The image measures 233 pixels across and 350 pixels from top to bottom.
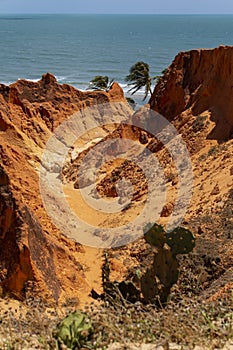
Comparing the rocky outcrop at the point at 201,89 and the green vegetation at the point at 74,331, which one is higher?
the rocky outcrop at the point at 201,89

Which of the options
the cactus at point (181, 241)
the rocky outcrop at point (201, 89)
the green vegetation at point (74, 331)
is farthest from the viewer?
the rocky outcrop at point (201, 89)

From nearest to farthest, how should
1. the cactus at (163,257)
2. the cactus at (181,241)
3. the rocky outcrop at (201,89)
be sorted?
the cactus at (163,257), the cactus at (181,241), the rocky outcrop at (201,89)

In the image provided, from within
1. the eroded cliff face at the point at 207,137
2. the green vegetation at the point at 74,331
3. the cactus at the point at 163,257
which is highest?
the eroded cliff face at the point at 207,137

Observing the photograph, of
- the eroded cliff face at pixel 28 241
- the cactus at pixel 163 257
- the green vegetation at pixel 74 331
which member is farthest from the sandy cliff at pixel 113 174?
the green vegetation at pixel 74 331

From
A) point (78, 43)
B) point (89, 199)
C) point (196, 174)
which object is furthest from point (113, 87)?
point (78, 43)

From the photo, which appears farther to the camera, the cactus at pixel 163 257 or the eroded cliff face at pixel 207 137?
the eroded cliff face at pixel 207 137

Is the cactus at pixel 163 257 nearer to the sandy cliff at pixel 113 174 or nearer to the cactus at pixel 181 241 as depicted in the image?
the cactus at pixel 181 241

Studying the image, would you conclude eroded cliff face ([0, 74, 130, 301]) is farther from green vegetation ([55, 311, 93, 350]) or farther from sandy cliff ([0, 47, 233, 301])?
green vegetation ([55, 311, 93, 350])

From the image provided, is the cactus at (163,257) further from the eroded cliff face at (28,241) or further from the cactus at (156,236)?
the eroded cliff face at (28,241)

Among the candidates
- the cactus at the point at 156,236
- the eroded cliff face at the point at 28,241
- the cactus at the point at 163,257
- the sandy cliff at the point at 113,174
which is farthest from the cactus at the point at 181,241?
the eroded cliff face at the point at 28,241
